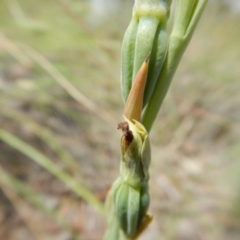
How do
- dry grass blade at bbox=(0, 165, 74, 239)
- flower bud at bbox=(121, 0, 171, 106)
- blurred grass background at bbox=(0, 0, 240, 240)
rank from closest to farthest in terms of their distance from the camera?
flower bud at bbox=(121, 0, 171, 106) → dry grass blade at bbox=(0, 165, 74, 239) → blurred grass background at bbox=(0, 0, 240, 240)

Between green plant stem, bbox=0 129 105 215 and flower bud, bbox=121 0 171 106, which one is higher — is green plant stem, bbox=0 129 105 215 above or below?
above

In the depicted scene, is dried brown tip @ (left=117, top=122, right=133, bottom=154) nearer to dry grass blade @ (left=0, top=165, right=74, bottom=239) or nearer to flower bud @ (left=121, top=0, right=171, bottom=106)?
flower bud @ (left=121, top=0, right=171, bottom=106)

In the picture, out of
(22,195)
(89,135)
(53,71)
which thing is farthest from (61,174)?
(89,135)

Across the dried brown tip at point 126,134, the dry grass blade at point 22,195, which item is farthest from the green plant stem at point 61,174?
the dried brown tip at point 126,134

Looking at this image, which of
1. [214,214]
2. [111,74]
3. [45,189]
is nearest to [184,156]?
[214,214]

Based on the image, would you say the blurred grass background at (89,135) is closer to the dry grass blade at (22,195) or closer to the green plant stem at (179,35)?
the dry grass blade at (22,195)

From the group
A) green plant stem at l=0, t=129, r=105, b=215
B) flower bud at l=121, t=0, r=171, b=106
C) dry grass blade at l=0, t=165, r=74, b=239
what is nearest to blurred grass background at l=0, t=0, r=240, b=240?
dry grass blade at l=0, t=165, r=74, b=239

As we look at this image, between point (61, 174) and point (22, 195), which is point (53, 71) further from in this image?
point (22, 195)

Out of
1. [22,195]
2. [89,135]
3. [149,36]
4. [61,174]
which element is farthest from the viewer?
[89,135]

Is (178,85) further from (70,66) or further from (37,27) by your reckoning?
(37,27)
